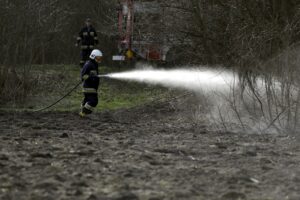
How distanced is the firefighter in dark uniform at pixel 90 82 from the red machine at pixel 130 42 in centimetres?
464

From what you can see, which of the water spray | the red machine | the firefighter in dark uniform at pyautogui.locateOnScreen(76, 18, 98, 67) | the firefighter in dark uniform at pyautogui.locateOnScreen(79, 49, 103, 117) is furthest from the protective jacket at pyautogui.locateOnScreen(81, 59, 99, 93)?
the firefighter in dark uniform at pyautogui.locateOnScreen(76, 18, 98, 67)

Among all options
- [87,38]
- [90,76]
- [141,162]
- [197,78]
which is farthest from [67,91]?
[141,162]

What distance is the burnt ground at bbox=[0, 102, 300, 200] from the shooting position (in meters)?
5.39

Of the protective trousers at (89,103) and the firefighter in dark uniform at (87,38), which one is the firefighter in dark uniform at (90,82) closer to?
the protective trousers at (89,103)

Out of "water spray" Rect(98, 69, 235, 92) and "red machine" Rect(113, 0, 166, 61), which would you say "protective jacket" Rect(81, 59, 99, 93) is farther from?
"red machine" Rect(113, 0, 166, 61)

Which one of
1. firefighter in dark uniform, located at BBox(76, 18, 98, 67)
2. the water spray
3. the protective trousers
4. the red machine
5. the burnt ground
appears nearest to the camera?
the burnt ground

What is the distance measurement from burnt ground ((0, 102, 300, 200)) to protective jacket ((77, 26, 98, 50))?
692 cm

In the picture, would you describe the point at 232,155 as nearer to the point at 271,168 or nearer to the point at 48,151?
the point at 271,168

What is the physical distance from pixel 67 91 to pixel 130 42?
2.42 meters

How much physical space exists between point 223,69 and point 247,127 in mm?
1848

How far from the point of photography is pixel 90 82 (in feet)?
39.4

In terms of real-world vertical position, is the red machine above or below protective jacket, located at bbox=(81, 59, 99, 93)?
above

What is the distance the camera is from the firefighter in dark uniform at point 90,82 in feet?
38.7

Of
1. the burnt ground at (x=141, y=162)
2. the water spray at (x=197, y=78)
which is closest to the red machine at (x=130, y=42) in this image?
the water spray at (x=197, y=78)
